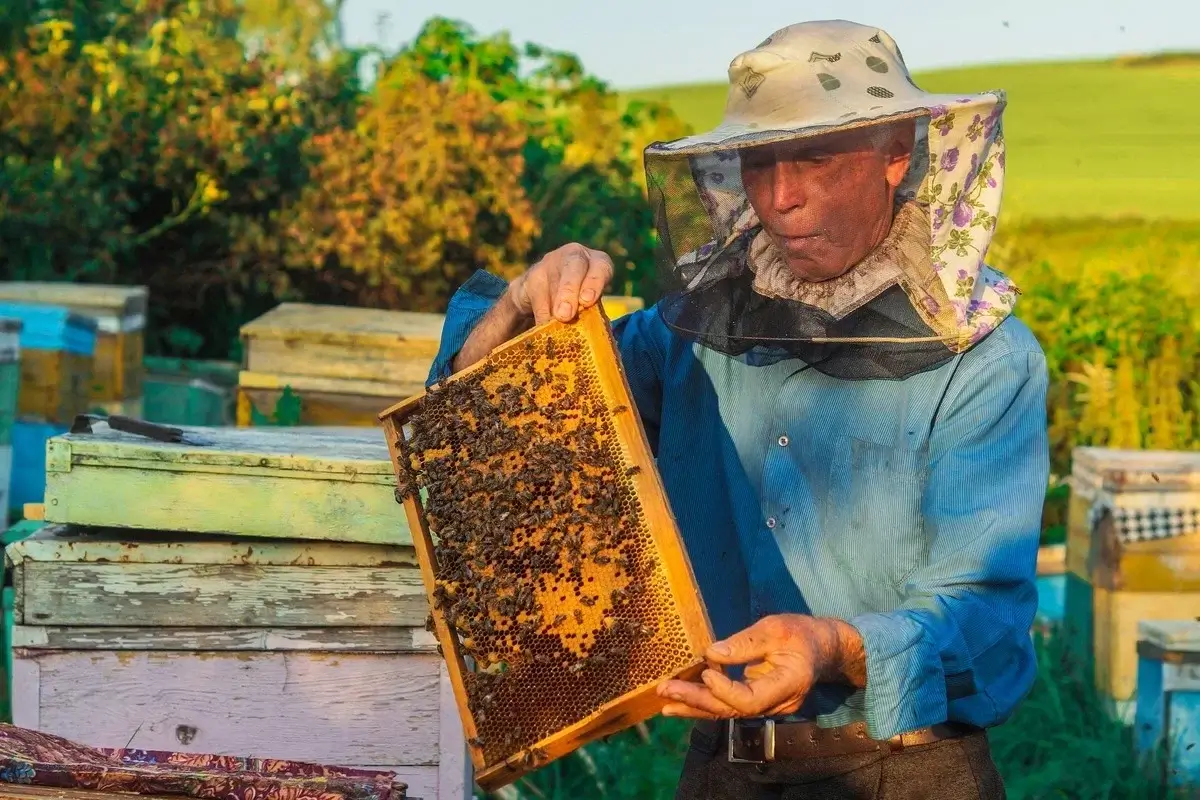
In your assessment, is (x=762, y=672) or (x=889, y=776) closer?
(x=762, y=672)

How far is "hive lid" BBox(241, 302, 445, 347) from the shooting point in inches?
235

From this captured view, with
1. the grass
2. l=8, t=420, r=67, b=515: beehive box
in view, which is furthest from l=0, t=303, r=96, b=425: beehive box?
the grass

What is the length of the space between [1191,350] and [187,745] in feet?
21.9

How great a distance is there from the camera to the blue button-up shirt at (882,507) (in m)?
2.49

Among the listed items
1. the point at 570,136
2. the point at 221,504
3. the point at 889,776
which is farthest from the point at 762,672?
the point at 570,136

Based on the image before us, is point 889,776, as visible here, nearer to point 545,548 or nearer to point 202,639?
point 545,548

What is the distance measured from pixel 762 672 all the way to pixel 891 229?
95cm

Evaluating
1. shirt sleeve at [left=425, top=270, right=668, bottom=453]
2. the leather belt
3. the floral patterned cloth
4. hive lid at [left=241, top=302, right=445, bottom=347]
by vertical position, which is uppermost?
shirt sleeve at [left=425, top=270, right=668, bottom=453]

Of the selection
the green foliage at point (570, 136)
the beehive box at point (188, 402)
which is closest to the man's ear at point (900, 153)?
the beehive box at point (188, 402)

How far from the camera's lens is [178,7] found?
9.07 meters

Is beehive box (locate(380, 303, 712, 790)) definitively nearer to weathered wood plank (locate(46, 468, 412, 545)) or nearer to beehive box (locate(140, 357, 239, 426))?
weathered wood plank (locate(46, 468, 412, 545))

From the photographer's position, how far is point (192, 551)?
3.75 metres

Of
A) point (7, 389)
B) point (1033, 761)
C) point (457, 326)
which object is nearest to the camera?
point (457, 326)

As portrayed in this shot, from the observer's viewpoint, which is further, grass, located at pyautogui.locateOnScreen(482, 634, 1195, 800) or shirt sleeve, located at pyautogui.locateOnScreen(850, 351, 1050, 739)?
grass, located at pyautogui.locateOnScreen(482, 634, 1195, 800)
